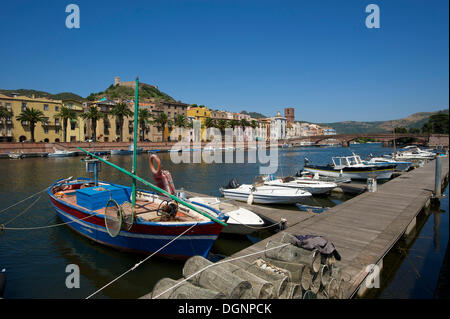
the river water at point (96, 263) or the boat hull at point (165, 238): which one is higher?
the boat hull at point (165, 238)

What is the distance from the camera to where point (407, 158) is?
182 feet

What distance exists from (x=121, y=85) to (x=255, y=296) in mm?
197311

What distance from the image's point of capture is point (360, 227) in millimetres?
12141

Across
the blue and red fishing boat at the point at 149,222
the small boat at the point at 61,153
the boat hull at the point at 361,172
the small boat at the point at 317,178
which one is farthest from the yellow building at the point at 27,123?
the boat hull at the point at 361,172

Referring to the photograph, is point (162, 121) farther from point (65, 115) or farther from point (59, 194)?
point (59, 194)

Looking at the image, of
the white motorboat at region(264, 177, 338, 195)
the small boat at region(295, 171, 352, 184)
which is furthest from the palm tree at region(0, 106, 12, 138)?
the small boat at region(295, 171, 352, 184)


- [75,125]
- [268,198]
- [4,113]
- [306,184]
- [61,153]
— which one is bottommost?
[268,198]

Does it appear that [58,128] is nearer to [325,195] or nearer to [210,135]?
[210,135]

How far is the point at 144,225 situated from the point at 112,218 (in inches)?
59.3

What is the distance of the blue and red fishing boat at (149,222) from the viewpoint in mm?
10281

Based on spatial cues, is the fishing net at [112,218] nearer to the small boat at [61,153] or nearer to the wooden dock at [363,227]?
the wooden dock at [363,227]

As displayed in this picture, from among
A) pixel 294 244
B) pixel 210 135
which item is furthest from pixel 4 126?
pixel 294 244

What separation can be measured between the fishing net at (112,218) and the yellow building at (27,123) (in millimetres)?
82090

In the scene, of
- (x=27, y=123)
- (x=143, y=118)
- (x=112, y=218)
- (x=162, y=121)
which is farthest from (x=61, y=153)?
(x=112, y=218)
